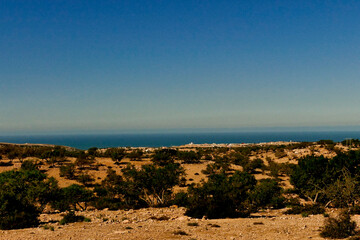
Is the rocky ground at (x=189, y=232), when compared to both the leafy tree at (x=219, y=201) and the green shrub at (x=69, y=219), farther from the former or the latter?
the leafy tree at (x=219, y=201)

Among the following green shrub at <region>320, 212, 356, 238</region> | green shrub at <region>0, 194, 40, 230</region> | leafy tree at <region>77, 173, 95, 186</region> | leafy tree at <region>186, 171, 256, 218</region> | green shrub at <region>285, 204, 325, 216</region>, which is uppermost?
green shrub at <region>320, 212, 356, 238</region>

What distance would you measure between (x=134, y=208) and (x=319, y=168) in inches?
960

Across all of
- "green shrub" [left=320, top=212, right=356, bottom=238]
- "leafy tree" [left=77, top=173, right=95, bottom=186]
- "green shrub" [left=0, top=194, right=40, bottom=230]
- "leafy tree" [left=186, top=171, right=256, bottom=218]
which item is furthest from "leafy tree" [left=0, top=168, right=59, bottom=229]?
"green shrub" [left=320, top=212, right=356, bottom=238]

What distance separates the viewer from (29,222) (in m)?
19.9

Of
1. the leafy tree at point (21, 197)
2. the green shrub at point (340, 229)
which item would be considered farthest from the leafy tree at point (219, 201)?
the leafy tree at point (21, 197)

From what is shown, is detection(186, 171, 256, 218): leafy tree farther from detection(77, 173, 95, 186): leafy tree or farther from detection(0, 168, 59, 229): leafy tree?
detection(77, 173, 95, 186): leafy tree

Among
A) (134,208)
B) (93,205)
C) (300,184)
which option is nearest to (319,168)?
(300,184)

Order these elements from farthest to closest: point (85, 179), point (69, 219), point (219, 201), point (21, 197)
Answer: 1. point (85, 179)
2. point (219, 201)
3. point (21, 197)
4. point (69, 219)

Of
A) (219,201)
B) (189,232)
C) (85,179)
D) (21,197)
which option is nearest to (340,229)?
(189,232)

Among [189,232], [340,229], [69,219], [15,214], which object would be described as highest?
[340,229]

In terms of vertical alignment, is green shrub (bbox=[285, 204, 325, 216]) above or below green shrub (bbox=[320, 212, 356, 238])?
below

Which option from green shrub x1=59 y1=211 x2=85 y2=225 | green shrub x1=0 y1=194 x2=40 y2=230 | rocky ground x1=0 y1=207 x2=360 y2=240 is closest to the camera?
rocky ground x1=0 y1=207 x2=360 y2=240

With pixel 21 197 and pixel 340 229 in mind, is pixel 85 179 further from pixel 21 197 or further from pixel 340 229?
pixel 340 229

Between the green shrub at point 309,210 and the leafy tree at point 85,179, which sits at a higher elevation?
the green shrub at point 309,210
